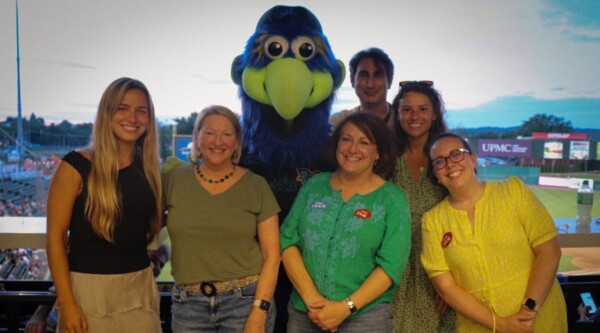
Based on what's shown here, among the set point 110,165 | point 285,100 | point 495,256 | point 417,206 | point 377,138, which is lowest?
point 495,256

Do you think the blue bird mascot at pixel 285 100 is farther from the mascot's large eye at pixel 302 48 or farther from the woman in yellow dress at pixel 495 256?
the woman in yellow dress at pixel 495 256

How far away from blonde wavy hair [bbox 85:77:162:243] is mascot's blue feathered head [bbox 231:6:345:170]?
465 mm

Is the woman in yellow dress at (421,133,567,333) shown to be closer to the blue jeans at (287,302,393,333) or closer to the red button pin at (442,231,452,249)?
the red button pin at (442,231,452,249)

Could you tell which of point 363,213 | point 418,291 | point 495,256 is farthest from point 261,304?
point 495,256

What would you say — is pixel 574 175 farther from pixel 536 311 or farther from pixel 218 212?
pixel 218 212

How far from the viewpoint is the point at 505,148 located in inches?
217

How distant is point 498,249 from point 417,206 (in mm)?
310

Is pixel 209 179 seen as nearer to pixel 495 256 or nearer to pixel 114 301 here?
pixel 114 301

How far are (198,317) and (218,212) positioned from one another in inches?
12.6

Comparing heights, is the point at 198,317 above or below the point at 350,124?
below

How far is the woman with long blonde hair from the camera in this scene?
52.5 inches

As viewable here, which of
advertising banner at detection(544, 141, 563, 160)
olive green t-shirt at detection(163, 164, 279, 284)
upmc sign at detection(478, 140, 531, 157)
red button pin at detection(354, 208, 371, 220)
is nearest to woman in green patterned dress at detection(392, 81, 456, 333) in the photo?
red button pin at detection(354, 208, 371, 220)

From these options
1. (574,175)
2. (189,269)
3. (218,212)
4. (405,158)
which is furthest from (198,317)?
(574,175)

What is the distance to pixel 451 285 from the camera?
4.66 feet
